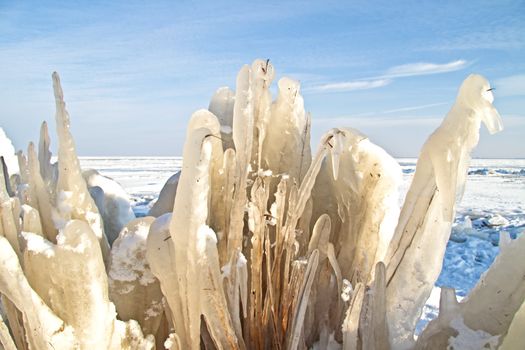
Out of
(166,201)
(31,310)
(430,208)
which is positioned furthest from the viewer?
(166,201)

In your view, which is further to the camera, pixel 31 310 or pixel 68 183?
pixel 68 183

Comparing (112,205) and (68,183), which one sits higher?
(68,183)

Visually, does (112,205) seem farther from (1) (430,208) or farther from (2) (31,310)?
(1) (430,208)

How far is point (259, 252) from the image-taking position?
2.69 ft

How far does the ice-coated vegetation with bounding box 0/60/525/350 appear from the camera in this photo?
0.67 m

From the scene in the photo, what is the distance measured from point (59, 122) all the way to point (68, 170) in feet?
0.31

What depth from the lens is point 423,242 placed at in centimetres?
80

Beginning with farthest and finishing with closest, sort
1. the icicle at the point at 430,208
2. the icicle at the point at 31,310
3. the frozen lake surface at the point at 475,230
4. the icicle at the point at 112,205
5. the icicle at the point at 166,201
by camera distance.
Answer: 1. the frozen lake surface at the point at 475,230
2. the icicle at the point at 112,205
3. the icicle at the point at 166,201
4. the icicle at the point at 430,208
5. the icicle at the point at 31,310

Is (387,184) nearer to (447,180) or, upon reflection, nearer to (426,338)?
(447,180)

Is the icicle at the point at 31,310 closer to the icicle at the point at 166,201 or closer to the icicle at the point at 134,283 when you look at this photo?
the icicle at the point at 134,283

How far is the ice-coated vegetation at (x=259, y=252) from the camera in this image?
0.67 metres

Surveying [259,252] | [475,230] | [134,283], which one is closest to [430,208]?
[259,252]

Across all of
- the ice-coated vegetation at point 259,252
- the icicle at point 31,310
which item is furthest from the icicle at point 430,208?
the icicle at point 31,310

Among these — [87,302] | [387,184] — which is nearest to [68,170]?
[87,302]
